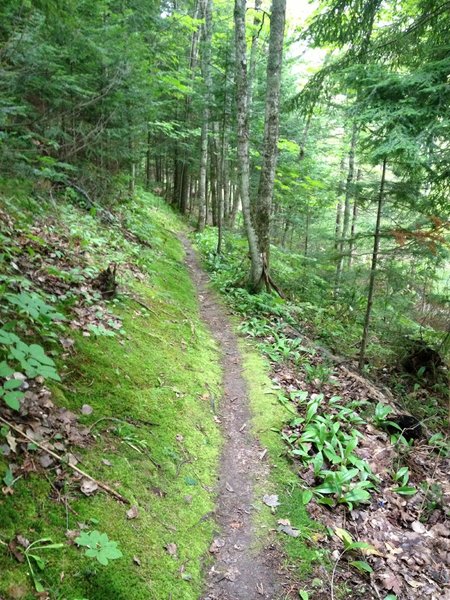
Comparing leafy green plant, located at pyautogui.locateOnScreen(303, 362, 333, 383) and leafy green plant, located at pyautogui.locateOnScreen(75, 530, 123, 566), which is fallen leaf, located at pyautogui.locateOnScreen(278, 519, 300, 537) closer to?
leafy green plant, located at pyautogui.locateOnScreen(75, 530, 123, 566)

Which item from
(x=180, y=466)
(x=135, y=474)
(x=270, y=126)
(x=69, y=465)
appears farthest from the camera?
(x=270, y=126)

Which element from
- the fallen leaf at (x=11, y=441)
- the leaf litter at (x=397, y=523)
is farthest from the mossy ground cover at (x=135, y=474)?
the leaf litter at (x=397, y=523)

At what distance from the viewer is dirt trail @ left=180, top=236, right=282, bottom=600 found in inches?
126

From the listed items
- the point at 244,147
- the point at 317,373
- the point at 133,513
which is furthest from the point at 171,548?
the point at 244,147

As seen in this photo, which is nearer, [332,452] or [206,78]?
[332,452]

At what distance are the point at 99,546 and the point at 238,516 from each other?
1684mm

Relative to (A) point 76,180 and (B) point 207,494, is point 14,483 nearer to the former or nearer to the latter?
(B) point 207,494

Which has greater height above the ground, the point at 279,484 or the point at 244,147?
the point at 244,147

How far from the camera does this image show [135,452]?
3721mm

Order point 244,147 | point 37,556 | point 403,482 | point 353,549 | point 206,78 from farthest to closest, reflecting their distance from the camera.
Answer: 1. point 206,78
2. point 244,147
3. point 403,482
4. point 353,549
5. point 37,556

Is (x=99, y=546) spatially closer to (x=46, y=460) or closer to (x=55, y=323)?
(x=46, y=460)

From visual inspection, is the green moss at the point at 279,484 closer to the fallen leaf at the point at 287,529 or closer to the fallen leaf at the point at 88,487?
the fallen leaf at the point at 287,529

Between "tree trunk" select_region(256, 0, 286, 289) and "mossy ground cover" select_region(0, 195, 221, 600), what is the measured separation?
A: 14.1 ft

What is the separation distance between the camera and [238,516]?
153 inches
